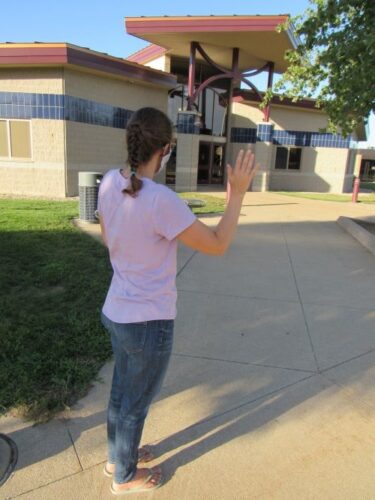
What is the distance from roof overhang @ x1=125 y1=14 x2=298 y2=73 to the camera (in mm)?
16703

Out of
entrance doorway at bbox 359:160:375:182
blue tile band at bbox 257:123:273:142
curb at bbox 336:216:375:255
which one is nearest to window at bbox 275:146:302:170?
blue tile band at bbox 257:123:273:142

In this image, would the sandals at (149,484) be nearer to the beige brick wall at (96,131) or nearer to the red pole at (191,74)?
the beige brick wall at (96,131)

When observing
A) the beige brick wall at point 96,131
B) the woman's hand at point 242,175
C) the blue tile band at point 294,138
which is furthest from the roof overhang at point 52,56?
the woman's hand at point 242,175

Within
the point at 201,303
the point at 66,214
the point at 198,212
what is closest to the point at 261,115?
the point at 198,212

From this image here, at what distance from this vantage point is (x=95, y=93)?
1439cm

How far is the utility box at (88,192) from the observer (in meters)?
8.35

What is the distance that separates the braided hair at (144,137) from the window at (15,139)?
43.1 feet

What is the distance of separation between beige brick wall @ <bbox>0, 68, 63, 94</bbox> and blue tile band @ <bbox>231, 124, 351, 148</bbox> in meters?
11.0

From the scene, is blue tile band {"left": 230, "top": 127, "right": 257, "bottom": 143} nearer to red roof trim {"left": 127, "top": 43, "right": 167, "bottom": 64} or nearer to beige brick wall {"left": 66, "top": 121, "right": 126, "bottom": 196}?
red roof trim {"left": 127, "top": 43, "right": 167, "bottom": 64}

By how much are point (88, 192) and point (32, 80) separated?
681cm

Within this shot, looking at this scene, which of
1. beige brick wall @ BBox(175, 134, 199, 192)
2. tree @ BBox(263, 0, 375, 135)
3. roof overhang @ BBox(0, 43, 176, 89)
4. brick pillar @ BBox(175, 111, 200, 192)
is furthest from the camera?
beige brick wall @ BBox(175, 134, 199, 192)

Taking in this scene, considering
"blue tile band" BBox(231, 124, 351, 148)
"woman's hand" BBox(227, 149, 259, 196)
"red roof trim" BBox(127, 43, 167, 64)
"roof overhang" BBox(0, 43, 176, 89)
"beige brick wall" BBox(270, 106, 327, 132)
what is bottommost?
"woman's hand" BBox(227, 149, 259, 196)

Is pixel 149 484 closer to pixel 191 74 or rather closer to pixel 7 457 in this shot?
pixel 7 457

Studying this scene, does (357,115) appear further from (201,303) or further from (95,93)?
(95,93)
